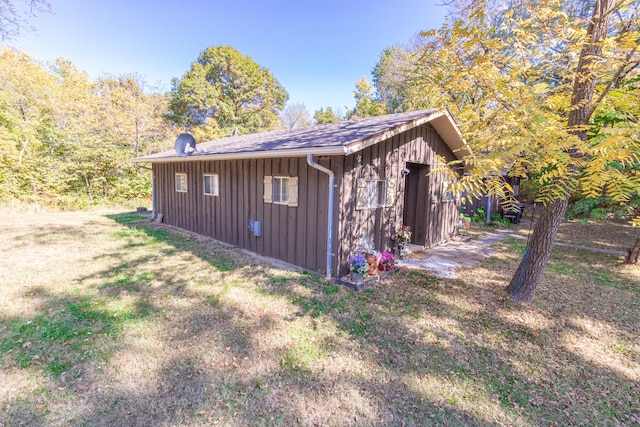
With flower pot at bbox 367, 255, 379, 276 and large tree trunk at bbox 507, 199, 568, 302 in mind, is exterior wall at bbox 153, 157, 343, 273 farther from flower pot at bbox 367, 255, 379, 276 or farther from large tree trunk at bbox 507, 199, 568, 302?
large tree trunk at bbox 507, 199, 568, 302

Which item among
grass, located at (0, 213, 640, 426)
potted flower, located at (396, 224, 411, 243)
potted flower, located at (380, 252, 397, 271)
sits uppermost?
potted flower, located at (396, 224, 411, 243)

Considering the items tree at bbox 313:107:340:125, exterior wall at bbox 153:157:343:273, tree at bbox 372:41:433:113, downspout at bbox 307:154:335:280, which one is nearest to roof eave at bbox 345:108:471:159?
exterior wall at bbox 153:157:343:273

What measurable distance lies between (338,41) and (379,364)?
62.3ft

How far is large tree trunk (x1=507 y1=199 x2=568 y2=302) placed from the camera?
12.8 feet

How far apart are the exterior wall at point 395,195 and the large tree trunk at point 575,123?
177cm

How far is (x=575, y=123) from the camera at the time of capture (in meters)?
3.61

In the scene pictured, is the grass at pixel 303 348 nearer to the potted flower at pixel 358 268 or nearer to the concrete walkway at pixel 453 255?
the potted flower at pixel 358 268

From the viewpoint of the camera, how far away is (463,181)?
3090mm

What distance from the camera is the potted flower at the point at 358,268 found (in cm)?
468

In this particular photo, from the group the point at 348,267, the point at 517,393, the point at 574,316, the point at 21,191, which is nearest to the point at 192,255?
the point at 348,267

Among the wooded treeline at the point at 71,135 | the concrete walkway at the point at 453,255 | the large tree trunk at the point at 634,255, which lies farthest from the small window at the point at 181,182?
the large tree trunk at the point at 634,255

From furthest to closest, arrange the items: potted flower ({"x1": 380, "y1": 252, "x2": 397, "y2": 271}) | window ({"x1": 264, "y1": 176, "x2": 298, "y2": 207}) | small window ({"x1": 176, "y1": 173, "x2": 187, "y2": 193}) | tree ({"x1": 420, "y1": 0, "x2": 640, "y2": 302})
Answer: small window ({"x1": 176, "y1": 173, "x2": 187, "y2": 193})
window ({"x1": 264, "y1": 176, "x2": 298, "y2": 207})
potted flower ({"x1": 380, "y1": 252, "x2": 397, "y2": 271})
tree ({"x1": 420, "y1": 0, "x2": 640, "y2": 302})

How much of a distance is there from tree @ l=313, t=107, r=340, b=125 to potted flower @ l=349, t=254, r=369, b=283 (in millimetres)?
25141

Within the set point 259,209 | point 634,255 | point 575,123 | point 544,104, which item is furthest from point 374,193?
point 634,255
